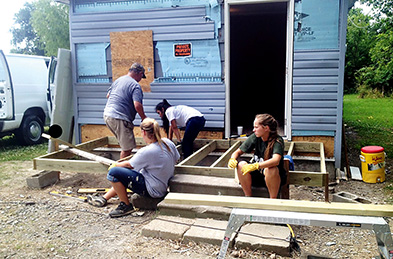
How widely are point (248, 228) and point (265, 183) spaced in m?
0.57

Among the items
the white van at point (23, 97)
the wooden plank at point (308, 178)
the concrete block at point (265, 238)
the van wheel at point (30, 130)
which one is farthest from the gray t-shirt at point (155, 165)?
the van wheel at point (30, 130)

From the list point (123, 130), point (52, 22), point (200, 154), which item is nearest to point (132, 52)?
point (123, 130)

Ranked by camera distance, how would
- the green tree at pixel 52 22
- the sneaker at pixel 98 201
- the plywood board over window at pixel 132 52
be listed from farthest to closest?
the green tree at pixel 52 22 → the plywood board over window at pixel 132 52 → the sneaker at pixel 98 201

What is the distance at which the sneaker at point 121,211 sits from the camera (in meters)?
4.16

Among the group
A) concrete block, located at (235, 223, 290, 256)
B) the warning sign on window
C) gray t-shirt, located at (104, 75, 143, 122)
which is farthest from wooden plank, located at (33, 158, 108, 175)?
the warning sign on window

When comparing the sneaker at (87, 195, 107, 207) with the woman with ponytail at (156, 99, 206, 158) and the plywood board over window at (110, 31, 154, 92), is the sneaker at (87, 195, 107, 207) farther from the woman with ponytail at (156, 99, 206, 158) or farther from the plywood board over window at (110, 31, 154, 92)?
the plywood board over window at (110, 31, 154, 92)

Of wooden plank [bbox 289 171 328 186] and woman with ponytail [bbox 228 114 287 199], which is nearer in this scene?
woman with ponytail [bbox 228 114 287 199]

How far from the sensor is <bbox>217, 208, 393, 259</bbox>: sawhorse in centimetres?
226

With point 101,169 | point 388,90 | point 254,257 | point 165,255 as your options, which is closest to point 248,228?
point 254,257

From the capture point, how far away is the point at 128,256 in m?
3.21

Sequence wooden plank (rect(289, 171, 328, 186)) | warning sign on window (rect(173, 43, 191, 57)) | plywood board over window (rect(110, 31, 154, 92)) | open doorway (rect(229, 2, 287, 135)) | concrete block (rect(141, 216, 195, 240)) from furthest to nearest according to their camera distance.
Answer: open doorway (rect(229, 2, 287, 135))
plywood board over window (rect(110, 31, 154, 92))
warning sign on window (rect(173, 43, 191, 57))
wooden plank (rect(289, 171, 328, 186))
concrete block (rect(141, 216, 195, 240))

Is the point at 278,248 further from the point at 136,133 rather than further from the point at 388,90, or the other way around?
the point at 388,90

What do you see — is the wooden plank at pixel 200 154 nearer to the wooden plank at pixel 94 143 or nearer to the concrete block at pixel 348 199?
the concrete block at pixel 348 199

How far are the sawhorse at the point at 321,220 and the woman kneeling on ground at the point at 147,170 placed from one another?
1.68 meters
